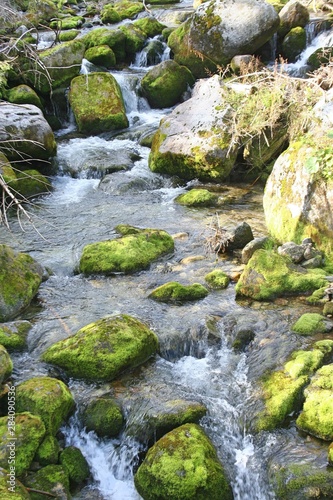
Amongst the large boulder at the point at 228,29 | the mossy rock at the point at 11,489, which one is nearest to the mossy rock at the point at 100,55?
the large boulder at the point at 228,29

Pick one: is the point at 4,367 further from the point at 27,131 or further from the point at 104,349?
the point at 27,131

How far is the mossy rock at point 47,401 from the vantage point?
5.05 m

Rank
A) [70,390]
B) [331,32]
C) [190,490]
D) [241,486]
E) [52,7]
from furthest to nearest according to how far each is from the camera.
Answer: [52,7] < [331,32] < [70,390] < [241,486] < [190,490]

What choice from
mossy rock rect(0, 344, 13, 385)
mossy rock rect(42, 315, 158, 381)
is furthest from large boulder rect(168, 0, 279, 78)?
mossy rock rect(0, 344, 13, 385)

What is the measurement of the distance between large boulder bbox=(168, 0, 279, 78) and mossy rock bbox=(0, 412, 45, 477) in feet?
40.3

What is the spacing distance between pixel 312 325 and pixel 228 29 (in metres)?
11.4

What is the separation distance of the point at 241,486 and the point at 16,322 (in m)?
3.54

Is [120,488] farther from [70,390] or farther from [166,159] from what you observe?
[166,159]

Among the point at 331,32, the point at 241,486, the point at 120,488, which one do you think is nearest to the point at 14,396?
the point at 120,488

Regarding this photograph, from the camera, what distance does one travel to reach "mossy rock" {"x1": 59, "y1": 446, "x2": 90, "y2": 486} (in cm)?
488

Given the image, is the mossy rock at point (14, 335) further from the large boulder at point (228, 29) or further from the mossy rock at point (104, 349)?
the large boulder at point (228, 29)

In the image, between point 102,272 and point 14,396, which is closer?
point 14,396

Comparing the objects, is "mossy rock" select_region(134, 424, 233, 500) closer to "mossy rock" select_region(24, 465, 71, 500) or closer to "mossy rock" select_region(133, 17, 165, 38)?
"mossy rock" select_region(24, 465, 71, 500)

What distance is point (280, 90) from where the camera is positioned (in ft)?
31.4
